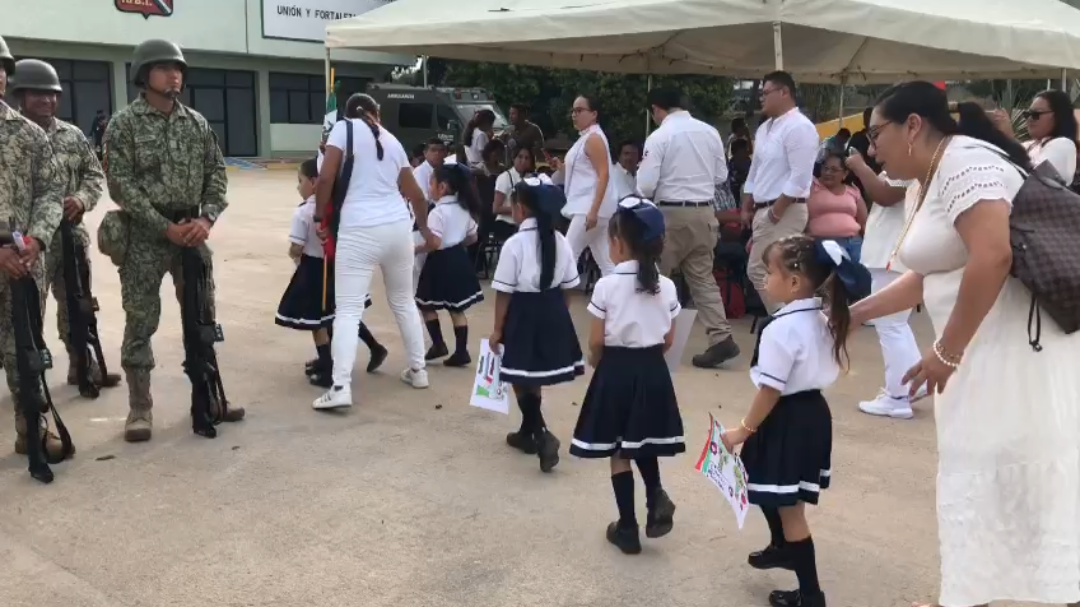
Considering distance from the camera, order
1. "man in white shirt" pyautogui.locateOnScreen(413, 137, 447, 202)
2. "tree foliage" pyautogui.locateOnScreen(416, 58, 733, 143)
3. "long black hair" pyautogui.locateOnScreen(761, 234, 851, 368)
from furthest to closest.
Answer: "tree foliage" pyautogui.locateOnScreen(416, 58, 733, 143) → "man in white shirt" pyautogui.locateOnScreen(413, 137, 447, 202) → "long black hair" pyautogui.locateOnScreen(761, 234, 851, 368)

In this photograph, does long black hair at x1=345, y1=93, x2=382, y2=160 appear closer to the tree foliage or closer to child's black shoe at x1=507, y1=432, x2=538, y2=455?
child's black shoe at x1=507, y1=432, x2=538, y2=455

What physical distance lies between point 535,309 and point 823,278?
1656 mm

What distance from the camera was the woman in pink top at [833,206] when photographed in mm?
6473

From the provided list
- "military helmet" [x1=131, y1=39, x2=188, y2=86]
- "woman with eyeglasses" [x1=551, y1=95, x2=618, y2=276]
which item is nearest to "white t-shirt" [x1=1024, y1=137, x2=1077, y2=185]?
"woman with eyeglasses" [x1=551, y1=95, x2=618, y2=276]

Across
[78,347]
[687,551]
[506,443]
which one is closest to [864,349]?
[506,443]

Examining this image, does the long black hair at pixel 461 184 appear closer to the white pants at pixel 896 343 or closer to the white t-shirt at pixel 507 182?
the white t-shirt at pixel 507 182

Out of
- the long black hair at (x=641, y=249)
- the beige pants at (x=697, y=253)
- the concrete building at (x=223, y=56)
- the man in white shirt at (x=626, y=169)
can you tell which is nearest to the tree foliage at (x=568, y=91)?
the concrete building at (x=223, y=56)

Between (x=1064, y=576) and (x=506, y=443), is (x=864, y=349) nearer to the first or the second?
(x=506, y=443)

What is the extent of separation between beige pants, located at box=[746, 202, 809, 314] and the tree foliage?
17.1 metres

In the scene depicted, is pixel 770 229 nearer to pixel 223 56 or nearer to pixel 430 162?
pixel 430 162

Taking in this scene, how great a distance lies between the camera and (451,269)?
6219 millimetres

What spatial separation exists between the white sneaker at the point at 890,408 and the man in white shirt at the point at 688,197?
1.23 metres

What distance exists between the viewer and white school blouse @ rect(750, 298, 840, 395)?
289 cm

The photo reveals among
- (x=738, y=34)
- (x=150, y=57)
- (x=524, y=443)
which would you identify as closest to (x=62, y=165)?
(x=150, y=57)
